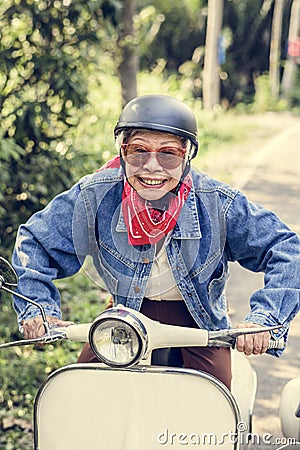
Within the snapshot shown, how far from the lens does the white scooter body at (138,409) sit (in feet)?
8.11

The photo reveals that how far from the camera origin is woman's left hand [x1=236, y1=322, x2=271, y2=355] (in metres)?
2.49

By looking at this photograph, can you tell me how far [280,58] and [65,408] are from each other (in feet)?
62.4

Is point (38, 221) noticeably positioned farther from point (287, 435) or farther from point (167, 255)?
point (287, 435)

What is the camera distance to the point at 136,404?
97.9 inches

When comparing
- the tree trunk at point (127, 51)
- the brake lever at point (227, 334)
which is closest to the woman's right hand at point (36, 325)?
the brake lever at point (227, 334)

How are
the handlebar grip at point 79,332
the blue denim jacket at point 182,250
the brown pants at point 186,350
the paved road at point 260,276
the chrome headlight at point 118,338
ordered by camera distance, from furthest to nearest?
the paved road at point 260,276 → the brown pants at point 186,350 → the blue denim jacket at point 182,250 → the handlebar grip at point 79,332 → the chrome headlight at point 118,338

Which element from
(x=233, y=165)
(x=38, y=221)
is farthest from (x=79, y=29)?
(x=233, y=165)

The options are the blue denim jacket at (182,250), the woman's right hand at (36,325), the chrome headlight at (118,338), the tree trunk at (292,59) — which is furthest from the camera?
the tree trunk at (292,59)

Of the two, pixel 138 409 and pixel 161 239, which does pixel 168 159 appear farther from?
pixel 138 409

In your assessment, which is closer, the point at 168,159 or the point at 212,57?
the point at 168,159

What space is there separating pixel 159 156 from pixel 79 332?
0.68 m

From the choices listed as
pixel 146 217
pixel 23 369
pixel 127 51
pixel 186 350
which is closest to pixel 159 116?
pixel 146 217

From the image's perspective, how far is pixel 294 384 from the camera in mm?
2871

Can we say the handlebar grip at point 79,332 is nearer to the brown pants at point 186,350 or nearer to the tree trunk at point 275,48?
the brown pants at point 186,350
